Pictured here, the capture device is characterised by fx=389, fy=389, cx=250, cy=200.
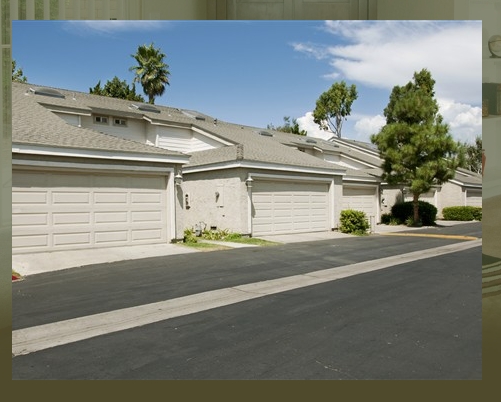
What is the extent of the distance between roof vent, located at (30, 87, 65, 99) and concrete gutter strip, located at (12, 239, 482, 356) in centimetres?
1244

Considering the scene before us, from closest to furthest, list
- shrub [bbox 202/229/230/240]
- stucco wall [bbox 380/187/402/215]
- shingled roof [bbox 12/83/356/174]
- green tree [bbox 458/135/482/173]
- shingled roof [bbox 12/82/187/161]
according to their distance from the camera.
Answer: green tree [bbox 458/135/482/173]
shingled roof [bbox 12/82/187/161]
shingled roof [bbox 12/83/356/174]
shrub [bbox 202/229/230/240]
stucco wall [bbox 380/187/402/215]

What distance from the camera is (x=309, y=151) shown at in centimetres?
1791

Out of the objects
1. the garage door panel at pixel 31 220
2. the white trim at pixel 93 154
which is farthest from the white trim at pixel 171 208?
the garage door panel at pixel 31 220

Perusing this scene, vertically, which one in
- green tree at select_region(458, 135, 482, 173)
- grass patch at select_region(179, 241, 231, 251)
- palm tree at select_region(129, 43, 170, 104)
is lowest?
grass patch at select_region(179, 241, 231, 251)

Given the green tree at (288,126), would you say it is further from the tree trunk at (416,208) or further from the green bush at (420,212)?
the green bush at (420,212)

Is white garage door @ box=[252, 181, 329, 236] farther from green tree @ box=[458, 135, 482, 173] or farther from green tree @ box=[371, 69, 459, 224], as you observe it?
green tree @ box=[458, 135, 482, 173]

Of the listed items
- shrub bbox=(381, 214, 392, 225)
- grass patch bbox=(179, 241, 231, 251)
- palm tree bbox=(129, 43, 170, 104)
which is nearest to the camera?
palm tree bbox=(129, 43, 170, 104)

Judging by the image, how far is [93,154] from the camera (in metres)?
10.1

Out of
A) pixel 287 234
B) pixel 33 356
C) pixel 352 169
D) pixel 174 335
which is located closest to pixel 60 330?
pixel 33 356

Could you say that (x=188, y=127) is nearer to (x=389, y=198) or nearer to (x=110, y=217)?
(x=110, y=217)

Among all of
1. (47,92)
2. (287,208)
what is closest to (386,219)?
(287,208)

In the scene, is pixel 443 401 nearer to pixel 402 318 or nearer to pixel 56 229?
pixel 402 318

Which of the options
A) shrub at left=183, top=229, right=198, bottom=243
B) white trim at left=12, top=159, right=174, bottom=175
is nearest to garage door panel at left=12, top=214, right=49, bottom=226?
white trim at left=12, top=159, right=174, bottom=175

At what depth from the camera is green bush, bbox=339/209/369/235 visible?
52.5 feet
